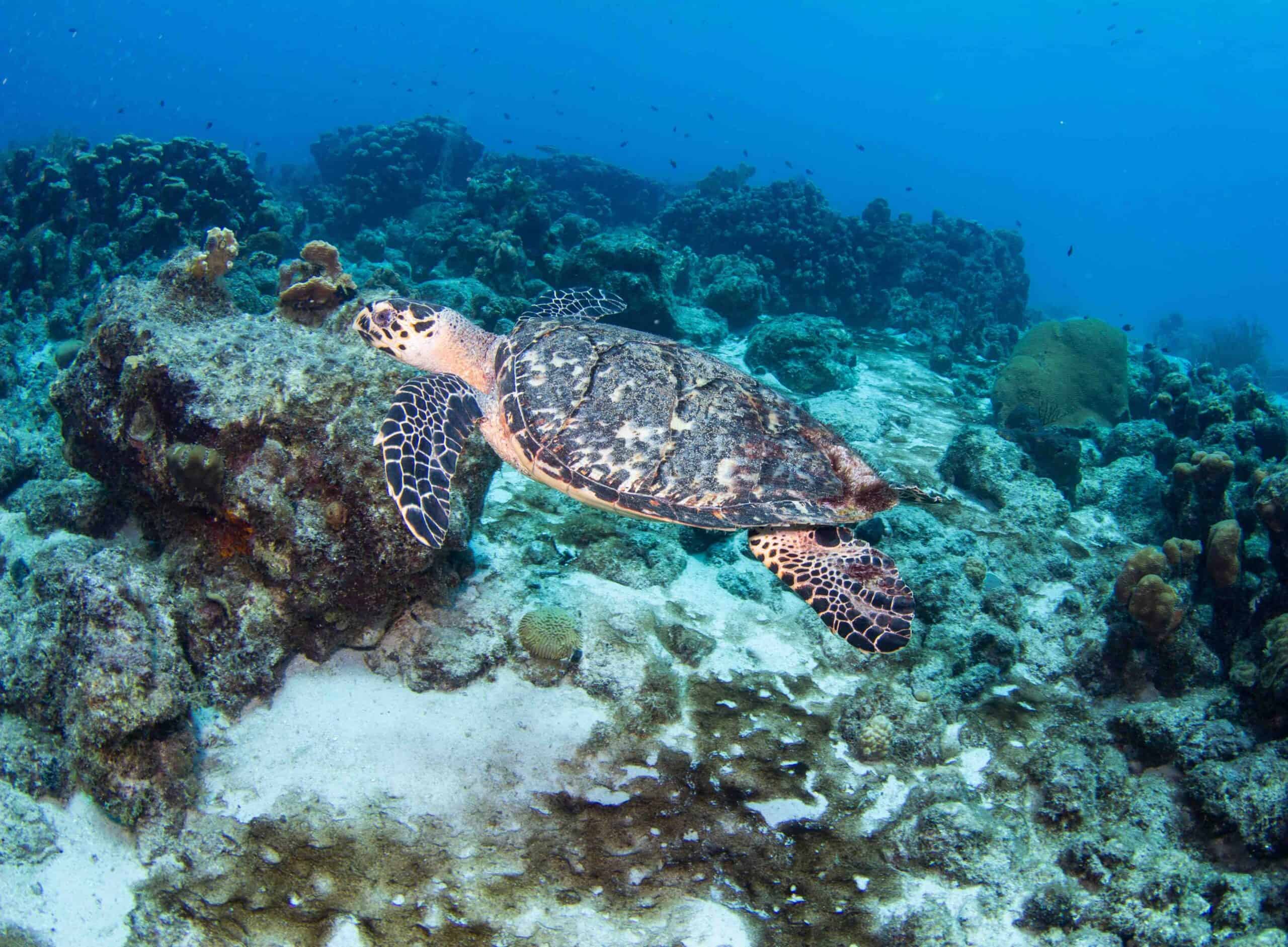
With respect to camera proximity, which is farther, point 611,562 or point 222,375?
point 611,562

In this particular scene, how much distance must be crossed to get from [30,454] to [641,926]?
25.2ft

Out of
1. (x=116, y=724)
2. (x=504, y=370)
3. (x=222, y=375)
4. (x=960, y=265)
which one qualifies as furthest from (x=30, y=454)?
(x=960, y=265)

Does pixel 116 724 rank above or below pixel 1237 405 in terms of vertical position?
below

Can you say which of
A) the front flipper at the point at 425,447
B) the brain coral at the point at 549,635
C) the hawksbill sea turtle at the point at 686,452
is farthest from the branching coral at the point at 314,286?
the brain coral at the point at 549,635

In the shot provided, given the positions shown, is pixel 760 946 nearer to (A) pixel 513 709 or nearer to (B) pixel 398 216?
(A) pixel 513 709

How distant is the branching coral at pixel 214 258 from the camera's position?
4777 mm

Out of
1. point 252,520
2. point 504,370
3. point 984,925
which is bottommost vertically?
point 984,925

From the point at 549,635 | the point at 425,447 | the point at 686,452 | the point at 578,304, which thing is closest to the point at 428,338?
the point at 425,447

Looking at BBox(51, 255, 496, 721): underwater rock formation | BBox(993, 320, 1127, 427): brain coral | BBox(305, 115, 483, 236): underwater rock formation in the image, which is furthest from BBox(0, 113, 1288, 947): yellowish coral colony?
BBox(305, 115, 483, 236): underwater rock formation

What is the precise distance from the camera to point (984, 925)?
3.36m

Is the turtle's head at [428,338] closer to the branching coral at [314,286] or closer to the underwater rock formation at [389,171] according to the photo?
the branching coral at [314,286]

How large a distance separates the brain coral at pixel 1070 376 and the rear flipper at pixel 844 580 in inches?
326

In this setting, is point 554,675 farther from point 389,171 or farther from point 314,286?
point 389,171

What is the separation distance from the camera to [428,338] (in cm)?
485
